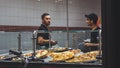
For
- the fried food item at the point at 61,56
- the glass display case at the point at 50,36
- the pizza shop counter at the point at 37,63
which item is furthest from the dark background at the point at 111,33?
the fried food item at the point at 61,56

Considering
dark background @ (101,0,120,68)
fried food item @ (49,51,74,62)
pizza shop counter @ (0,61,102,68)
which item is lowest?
pizza shop counter @ (0,61,102,68)

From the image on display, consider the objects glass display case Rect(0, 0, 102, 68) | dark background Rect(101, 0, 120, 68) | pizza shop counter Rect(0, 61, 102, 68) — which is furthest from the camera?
glass display case Rect(0, 0, 102, 68)

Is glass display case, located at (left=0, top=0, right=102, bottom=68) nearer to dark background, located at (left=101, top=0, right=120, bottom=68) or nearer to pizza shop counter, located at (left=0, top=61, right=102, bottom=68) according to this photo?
pizza shop counter, located at (left=0, top=61, right=102, bottom=68)

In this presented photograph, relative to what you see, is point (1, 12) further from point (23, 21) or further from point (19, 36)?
point (19, 36)

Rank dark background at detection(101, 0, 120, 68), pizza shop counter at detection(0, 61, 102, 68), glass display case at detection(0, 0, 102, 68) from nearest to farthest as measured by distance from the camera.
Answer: dark background at detection(101, 0, 120, 68) → pizza shop counter at detection(0, 61, 102, 68) → glass display case at detection(0, 0, 102, 68)

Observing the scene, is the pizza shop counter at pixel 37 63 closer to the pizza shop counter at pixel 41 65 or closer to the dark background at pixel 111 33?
the pizza shop counter at pixel 41 65

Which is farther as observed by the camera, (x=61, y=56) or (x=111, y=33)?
(x=61, y=56)

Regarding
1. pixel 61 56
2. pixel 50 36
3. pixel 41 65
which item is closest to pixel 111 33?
pixel 41 65

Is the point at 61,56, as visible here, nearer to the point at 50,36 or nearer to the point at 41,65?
the point at 41,65

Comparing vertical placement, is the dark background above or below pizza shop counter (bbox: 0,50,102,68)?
above

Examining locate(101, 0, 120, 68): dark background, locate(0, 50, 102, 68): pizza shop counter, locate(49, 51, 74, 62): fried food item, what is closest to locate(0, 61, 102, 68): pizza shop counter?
locate(0, 50, 102, 68): pizza shop counter

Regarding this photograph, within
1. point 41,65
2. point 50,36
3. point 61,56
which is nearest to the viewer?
point 41,65

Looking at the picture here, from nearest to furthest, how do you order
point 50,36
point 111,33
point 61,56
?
point 111,33
point 61,56
point 50,36

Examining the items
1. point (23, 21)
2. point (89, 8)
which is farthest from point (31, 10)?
point (89, 8)
